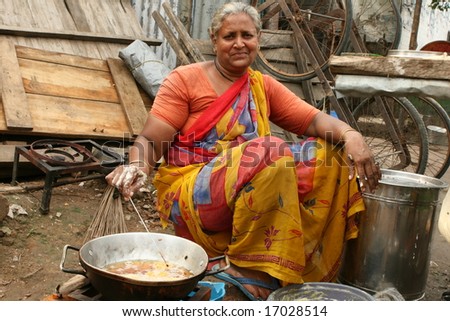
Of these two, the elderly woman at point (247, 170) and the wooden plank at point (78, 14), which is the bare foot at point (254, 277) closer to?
the elderly woman at point (247, 170)

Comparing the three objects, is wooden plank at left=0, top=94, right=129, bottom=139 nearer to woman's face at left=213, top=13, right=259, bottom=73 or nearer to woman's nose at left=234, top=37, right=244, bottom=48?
woman's face at left=213, top=13, right=259, bottom=73

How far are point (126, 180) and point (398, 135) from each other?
11.6 ft

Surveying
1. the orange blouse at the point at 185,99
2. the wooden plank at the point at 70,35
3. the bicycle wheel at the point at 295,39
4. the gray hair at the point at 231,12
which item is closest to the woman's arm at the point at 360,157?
the orange blouse at the point at 185,99

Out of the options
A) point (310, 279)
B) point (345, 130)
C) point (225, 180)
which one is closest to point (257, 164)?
point (225, 180)

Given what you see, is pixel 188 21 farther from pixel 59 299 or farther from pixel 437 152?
pixel 59 299

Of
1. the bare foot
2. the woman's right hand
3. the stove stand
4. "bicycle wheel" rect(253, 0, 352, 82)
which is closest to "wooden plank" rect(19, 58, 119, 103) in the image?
the stove stand

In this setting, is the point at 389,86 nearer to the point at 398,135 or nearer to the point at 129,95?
the point at 129,95

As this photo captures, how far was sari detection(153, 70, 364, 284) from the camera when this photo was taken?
2.25 m

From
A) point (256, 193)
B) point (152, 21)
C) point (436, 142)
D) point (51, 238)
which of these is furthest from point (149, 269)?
point (436, 142)

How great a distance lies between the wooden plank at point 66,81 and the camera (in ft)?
13.6

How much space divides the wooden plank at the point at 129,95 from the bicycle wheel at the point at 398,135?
217 cm

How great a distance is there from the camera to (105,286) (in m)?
1.66

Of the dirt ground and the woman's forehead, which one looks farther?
the dirt ground
